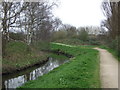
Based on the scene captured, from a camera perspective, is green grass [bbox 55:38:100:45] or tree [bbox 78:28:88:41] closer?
green grass [bbox 55:38:100:45]

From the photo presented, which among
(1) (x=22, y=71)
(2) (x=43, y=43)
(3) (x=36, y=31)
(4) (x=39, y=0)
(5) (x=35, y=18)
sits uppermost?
(4) (x=39, y=0)

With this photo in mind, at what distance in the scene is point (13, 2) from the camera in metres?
15.7

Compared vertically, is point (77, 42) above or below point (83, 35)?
below

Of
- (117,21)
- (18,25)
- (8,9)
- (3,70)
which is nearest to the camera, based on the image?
(3,70)

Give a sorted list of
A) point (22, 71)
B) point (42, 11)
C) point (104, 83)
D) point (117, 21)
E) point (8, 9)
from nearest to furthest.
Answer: point (104, 83) < point (22, 71) < point (8, 9) < point (117, 21) < point (42, 11)

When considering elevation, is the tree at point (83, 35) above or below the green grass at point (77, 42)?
above

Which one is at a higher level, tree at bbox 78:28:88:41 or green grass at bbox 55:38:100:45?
tree at bbox 78:28:88:41

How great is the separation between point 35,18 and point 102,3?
11.5m

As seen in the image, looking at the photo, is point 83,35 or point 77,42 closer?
point 77,42

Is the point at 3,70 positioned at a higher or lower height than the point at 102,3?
lower

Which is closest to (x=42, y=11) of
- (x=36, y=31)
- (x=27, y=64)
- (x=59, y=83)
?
(x=36, y=31)

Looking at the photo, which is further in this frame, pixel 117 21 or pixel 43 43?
pixel 43 43

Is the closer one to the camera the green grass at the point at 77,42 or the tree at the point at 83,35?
the green grass at the point at 77,42

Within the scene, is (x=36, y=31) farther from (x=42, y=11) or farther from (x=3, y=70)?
(x=3, y=70)
